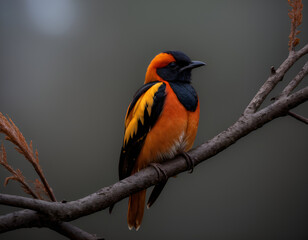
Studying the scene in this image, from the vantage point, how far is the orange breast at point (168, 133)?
922mm

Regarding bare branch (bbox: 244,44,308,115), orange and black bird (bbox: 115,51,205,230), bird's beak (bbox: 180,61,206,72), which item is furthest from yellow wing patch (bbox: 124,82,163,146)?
bare branch (bbox: 244,44,308,115)

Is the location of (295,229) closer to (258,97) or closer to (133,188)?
(258,97)

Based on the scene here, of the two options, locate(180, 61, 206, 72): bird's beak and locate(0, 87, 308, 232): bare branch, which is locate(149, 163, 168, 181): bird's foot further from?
locate(180, 61, 206, 72): bird's beak

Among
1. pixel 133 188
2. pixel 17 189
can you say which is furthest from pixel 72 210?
pixel 17 189

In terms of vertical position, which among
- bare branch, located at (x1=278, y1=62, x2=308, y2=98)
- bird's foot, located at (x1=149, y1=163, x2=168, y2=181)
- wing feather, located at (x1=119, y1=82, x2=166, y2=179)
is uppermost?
wing feather, located at (x1=119, y1=82, x2=166, y2=179)

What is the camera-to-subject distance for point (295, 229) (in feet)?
4.28

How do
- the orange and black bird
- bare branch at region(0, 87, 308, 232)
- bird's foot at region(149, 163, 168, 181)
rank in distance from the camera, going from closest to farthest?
bare branch at region(0, 87, 308, 232)
bird's foot at region(149, 163, 168, 181)
the orange and black bird

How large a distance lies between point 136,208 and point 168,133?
29 cm

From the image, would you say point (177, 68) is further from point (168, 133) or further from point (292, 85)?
point (292, 85)

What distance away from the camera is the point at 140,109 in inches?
37.5

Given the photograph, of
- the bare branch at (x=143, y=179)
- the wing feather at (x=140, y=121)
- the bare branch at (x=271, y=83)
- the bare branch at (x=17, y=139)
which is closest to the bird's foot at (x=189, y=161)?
the bare branch at (x=143, y=179)

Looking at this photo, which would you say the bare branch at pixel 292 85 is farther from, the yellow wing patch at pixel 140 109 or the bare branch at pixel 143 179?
the yellow wing patch at pixel 140 109

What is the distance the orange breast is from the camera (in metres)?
0.92

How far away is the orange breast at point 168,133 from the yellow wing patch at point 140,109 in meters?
0.04
